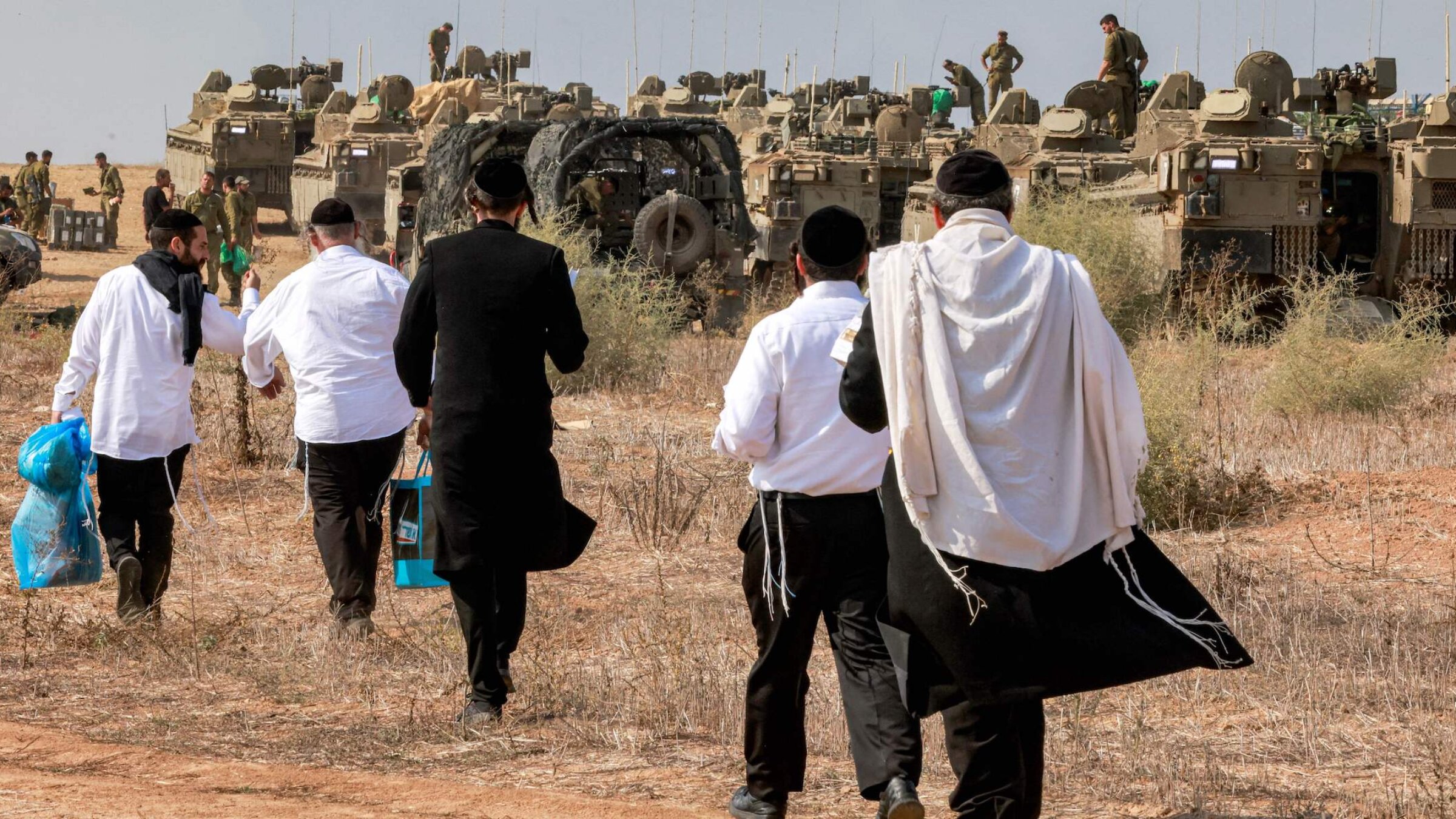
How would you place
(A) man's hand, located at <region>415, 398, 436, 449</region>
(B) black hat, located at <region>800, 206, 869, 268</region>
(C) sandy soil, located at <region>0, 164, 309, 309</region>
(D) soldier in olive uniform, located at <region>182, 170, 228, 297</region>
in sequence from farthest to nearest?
(C) sandy soil, located at <region>0, 164, 309, 309</region>, (D) soldier in olive uniform, located at <region>182, 170, 228, 297</region>, (A) man's hand, located at <region>415, 398, 436, 449</region>, (B) black hat, located at <region>800, 206, 869, 268</region>

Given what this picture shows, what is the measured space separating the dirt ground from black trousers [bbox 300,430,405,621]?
21 cm

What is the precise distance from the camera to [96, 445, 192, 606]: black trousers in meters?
6.44

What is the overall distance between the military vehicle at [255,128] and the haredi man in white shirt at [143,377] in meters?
22.6

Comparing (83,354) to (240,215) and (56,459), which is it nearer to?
(56,459)

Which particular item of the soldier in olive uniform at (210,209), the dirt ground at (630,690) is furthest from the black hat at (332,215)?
the soldier in olive uniform at (210,209)

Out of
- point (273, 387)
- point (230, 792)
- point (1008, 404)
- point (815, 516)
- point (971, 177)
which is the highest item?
point (971, 177)

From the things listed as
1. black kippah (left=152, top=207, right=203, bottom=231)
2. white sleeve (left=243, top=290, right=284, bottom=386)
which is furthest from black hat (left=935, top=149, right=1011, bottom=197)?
black kippah (left=152, top=207, right=203, bottom=231)

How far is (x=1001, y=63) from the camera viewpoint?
95.3 ft

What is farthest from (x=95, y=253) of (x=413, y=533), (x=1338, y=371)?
(x=413, y=533)

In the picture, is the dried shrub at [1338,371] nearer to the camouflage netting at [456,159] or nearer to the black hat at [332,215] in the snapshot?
the camouflage netting at [456,159]

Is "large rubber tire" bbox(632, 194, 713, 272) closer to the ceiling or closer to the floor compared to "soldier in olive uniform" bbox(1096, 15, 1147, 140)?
closer to the floor

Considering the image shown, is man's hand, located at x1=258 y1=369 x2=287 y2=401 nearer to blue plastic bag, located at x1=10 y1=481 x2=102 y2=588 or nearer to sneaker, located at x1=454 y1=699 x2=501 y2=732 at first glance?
blue plastic bag, located at x1=10 y1=481 x2=102 y2=588

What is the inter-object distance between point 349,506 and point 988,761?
313 centimetres

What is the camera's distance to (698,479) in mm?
9742
